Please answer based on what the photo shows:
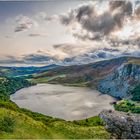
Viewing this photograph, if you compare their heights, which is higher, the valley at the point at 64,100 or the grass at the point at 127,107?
the valley at the point at 64,100

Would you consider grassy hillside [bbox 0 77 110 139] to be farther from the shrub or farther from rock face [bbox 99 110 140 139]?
rock face [bbox 99 110 140 139]

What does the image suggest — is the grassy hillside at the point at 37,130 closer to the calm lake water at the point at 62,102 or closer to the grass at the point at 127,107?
the calm lake water at the point at 62,102

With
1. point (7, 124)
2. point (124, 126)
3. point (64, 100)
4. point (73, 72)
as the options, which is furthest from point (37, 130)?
point (64, 100)

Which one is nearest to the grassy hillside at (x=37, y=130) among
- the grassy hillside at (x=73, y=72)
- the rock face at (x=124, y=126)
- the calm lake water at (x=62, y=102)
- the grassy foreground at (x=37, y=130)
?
the grassy foreground at (x=37, y=130)

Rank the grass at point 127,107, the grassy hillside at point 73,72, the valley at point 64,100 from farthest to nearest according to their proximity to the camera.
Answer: the grass at point 127,107
the grassy hillside at point 73,72
the valley at point 64,100

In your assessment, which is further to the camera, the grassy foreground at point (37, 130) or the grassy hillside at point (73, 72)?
the grassy hillside at point (73, 72)

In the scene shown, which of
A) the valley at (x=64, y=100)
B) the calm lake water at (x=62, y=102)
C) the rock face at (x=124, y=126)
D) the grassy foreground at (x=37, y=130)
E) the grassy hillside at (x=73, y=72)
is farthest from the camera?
the calm lake water at (x=62, y=102)

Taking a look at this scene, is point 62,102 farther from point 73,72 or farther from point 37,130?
point 37,130

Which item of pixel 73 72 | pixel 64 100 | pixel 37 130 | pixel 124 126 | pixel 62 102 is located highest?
pixel 73 72
